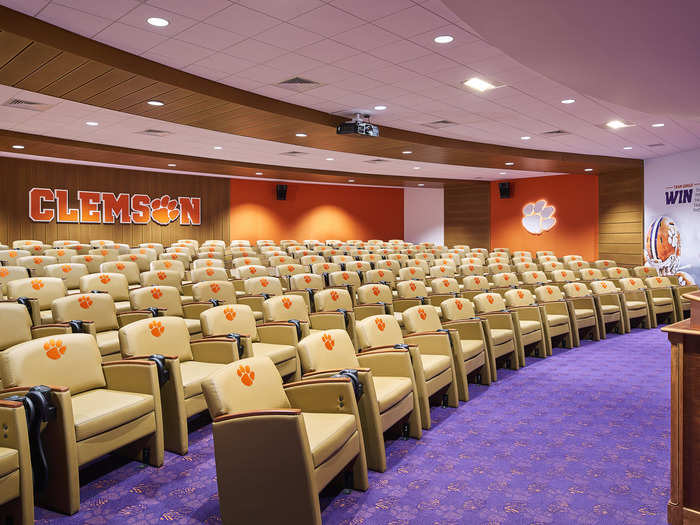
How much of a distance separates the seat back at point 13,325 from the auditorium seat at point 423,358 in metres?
2.52

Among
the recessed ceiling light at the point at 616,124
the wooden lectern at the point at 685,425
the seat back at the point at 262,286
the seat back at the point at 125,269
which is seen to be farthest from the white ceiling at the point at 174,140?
the wooden lectern at the point at 685,425

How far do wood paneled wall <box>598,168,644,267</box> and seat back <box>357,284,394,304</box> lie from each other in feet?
29.6

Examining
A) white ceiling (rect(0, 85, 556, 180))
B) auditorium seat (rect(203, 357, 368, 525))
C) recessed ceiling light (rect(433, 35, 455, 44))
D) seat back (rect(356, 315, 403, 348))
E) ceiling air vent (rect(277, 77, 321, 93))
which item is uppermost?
white ceiling (rect(0, 85, 556, 180))

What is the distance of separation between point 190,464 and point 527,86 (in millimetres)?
5633

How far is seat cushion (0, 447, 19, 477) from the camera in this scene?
7.80 feet

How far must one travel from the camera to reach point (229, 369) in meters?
2.85

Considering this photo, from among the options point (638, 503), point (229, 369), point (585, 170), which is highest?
point (585, 170)

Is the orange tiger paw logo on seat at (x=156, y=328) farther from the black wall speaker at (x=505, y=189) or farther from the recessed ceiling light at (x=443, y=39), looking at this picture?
the black wall speaker at (x=505, y=189)

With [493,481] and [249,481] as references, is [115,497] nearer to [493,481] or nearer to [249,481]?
[249,481]

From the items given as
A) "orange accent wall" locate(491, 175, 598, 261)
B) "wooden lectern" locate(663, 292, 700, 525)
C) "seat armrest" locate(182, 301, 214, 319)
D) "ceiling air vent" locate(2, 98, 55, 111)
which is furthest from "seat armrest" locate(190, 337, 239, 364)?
"orange accent wall" locate(491, 175, 598, 261)

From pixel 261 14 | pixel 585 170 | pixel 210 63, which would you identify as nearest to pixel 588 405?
pixel 261 14

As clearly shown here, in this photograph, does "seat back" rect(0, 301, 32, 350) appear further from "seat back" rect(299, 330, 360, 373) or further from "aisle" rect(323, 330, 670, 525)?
"aisle" rect(323, 330, 670, 525)

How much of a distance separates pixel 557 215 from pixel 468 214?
3.21 m

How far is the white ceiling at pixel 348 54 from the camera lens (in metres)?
4.36
